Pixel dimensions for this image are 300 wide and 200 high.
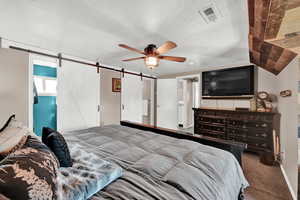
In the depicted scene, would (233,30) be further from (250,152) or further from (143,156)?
(250,152)

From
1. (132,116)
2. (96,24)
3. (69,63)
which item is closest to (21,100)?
(69,63)

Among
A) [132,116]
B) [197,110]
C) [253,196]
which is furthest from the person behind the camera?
[132,116]

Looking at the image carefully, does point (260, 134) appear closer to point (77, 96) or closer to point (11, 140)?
point (11, 140)

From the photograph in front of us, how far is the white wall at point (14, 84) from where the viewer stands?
2129 millimetres

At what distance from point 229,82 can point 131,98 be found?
9.88 feet

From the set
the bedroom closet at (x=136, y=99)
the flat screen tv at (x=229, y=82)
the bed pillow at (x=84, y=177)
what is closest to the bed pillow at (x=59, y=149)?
the bed pillow at (x=84, y=177)

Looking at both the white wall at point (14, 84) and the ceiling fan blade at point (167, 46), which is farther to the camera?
the white wall at point (14, 84)

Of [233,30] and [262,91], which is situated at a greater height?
[233,30]

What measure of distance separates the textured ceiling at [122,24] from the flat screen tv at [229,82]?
0.77 meters

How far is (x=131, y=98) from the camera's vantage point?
4586 millimetres

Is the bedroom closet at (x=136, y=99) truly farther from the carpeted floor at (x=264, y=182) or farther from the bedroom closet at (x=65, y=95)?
the carpeted floor at (x=264, y=182)

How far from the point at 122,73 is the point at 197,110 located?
8.52 ft

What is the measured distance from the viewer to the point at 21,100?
2285 mm

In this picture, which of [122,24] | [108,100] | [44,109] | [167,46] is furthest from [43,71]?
[167,46]
